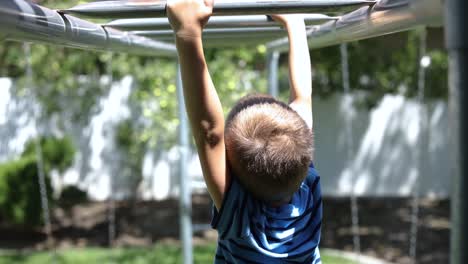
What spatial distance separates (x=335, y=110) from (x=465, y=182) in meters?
6.96

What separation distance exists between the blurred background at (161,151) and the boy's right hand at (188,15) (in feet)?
13.6

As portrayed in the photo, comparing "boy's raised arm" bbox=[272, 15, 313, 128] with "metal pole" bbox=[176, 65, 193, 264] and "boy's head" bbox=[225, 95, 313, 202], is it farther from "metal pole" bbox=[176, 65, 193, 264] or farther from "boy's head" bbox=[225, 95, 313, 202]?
"metal pole" bbox=[176, 65, 193, 264]

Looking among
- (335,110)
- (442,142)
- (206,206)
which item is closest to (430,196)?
(442,142)

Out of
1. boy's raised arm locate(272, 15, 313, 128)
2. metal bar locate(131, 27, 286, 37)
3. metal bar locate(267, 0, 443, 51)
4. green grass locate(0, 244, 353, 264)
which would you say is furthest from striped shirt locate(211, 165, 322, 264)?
green grass locate(0, 244, 353, 264)

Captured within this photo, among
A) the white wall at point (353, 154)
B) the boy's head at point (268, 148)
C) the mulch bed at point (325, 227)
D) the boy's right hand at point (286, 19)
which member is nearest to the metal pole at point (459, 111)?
the boy's head at point (268, 148)

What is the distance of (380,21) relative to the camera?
3.85 feet

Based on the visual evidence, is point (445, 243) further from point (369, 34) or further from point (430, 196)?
point (369, 34)

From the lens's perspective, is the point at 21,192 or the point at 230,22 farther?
the point at 21,192

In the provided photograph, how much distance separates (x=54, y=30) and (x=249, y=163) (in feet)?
1.63

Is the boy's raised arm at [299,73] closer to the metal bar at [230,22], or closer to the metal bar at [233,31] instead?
the metal bar at [230,22]

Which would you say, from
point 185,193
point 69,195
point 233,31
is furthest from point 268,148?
point 69,195

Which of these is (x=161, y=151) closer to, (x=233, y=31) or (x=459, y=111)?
(x=233, y=31)

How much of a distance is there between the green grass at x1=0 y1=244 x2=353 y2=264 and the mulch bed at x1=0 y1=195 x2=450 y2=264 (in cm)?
38

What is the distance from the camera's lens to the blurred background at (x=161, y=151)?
5.66m
